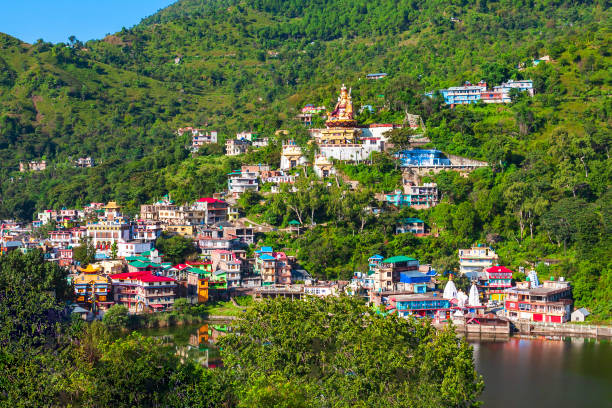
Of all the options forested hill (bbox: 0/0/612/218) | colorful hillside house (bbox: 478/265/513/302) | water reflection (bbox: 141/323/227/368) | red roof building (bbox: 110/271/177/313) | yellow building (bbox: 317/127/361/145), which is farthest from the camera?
forested hill (bbox: 0/0/612/218)

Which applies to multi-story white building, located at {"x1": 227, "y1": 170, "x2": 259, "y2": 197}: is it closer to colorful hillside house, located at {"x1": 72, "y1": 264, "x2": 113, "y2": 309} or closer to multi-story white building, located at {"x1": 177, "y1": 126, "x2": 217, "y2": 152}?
multi-story white building, located at {"x1": 177, "y1": 126, "x2": 217, "y2": 152}

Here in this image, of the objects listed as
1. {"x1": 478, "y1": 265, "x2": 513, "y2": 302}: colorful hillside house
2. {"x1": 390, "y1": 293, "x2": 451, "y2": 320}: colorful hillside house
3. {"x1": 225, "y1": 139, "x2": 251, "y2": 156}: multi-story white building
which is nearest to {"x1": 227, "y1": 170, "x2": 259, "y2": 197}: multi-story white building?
{"x1": 225, "y1": 139, "x2": 251, "y2": 156}: multi-story white building

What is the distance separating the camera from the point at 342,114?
59.1m

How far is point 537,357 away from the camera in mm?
34406

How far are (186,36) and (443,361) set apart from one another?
87.9 metres

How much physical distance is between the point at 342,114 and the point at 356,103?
369cm

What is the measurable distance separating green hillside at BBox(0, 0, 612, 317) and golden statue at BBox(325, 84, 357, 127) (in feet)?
6.05

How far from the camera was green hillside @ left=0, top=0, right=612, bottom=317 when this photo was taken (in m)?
47.6

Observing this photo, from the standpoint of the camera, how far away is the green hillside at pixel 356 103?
47625mm

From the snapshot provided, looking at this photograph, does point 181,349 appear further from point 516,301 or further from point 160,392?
point 516,301

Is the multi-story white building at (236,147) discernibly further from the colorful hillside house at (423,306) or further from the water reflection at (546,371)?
the water reflection at (546,371)

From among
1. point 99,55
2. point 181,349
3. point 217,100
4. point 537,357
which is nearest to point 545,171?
point 537,357

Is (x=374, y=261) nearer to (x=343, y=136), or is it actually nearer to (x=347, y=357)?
(x=343, y=136)

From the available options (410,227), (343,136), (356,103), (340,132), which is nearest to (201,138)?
(356,103)
